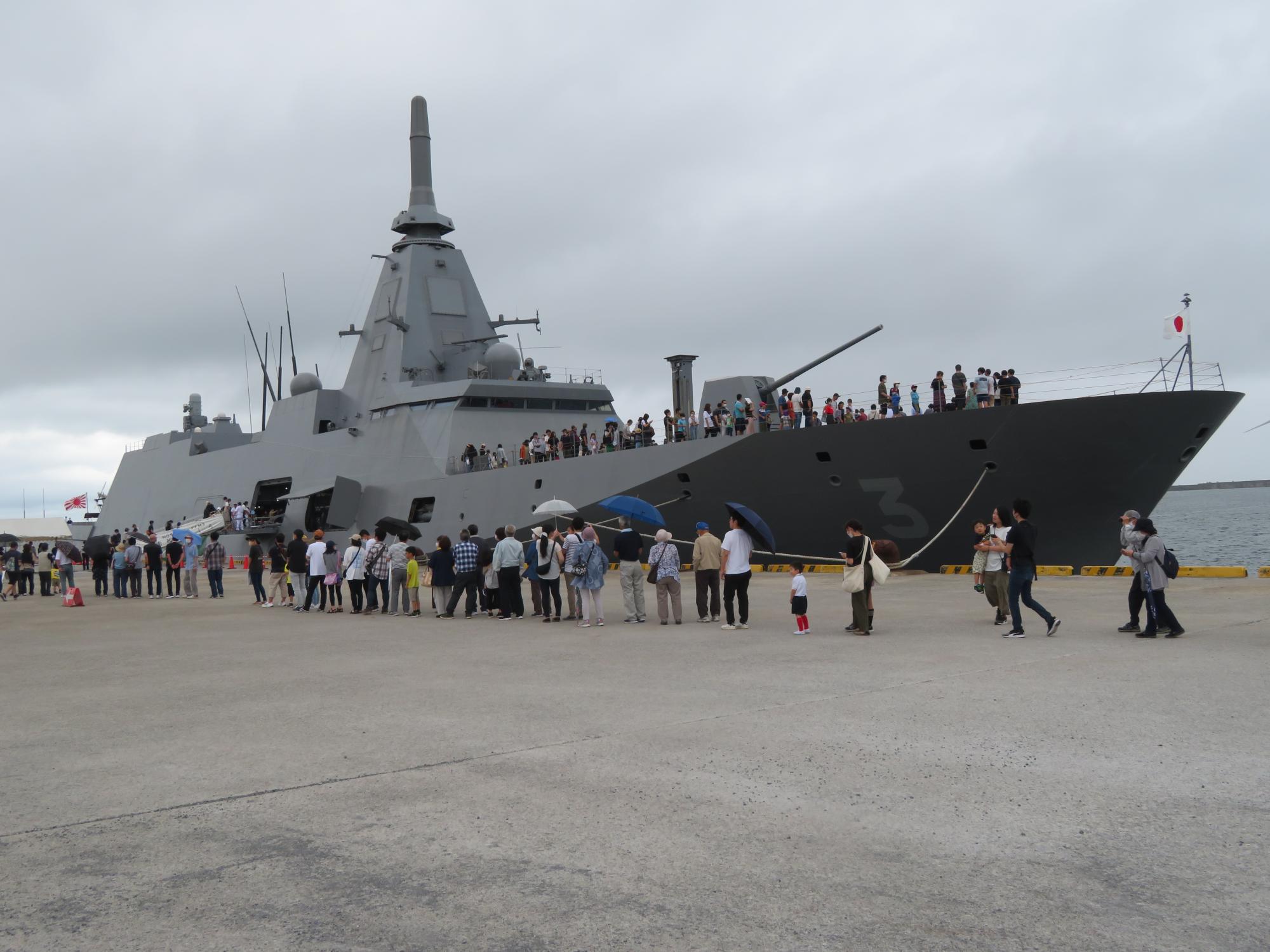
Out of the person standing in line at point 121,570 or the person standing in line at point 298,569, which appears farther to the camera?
the person standing in line at point 121,570

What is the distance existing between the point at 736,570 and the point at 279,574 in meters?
8.22

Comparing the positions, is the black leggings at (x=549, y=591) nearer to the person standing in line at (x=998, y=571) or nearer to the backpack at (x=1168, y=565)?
the person standing in line at (x=998, y=571)

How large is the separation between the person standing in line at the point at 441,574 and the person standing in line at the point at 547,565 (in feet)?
4.89

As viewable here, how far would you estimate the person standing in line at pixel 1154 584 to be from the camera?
26.7ft

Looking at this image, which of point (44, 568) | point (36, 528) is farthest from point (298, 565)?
point (36, 528)

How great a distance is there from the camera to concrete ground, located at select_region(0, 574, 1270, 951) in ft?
8.89

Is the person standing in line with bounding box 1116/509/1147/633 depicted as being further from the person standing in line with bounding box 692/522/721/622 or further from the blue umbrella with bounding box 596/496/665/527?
the blue umbrella with bounding box 596/496/665/527

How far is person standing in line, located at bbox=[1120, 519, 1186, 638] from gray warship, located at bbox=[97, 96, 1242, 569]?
19.9 feet

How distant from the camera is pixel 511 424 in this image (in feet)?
74.6

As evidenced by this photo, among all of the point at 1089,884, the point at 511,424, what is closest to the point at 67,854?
the point at 1089,884

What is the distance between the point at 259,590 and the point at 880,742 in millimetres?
12857

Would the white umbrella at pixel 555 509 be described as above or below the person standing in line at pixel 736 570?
above

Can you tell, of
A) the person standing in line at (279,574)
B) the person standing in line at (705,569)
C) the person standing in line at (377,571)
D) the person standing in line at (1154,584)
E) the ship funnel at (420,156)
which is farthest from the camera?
the ship funnel at (420,156)

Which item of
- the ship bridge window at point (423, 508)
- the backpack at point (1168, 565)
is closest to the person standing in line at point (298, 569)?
the ship bridge window at point (423, 508)
